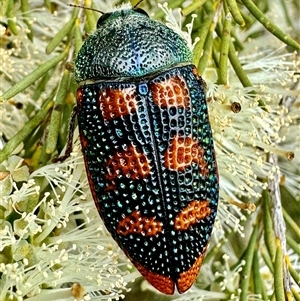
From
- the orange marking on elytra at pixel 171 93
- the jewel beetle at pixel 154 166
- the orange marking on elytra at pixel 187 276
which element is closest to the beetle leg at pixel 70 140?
the jewel beetle at pixel 154 166

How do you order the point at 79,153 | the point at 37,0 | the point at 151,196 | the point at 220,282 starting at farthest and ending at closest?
1. the point at 37,0
2. the point at 220,282
3. the point at 79,153
4. the point at 151,196

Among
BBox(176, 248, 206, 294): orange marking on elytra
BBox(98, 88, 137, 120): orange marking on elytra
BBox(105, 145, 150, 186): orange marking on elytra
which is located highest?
BBox(98, 88, 137, 120): orange marking on elytra

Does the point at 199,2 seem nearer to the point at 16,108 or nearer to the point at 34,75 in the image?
the point at 34,75

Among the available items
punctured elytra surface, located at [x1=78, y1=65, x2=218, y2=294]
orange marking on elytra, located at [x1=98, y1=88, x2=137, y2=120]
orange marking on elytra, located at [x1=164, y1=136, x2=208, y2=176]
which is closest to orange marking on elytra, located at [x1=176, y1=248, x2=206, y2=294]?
punctured elytra surface, located at [x1=78, y1=65, x2=218, y2=294]

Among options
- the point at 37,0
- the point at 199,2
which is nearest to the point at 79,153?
the point at 199,2

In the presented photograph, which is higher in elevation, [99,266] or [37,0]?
[37,0]

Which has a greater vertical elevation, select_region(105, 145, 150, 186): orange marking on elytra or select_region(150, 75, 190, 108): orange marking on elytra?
select_region(150, 75, 190, 108): orange marking on elytra

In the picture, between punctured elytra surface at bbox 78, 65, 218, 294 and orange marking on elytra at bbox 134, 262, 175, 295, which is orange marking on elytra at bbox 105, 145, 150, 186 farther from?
orange marking on elytra at bbox 134, 262, 175, 295

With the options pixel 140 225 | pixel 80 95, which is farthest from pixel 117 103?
pixel 140 225
